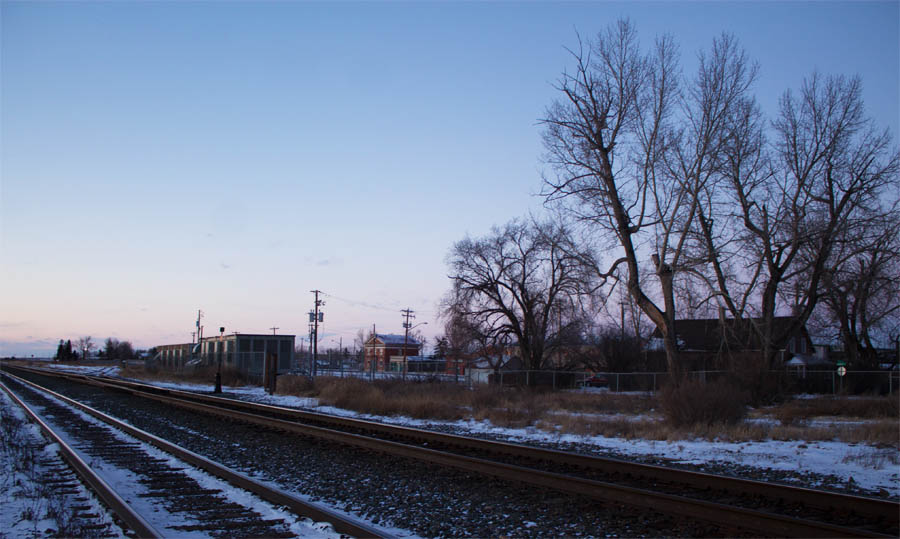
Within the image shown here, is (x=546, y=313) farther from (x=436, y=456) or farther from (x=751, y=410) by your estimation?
(x=436, y=456)

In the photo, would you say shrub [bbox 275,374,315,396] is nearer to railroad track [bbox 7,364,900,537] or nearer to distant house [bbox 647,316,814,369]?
distant house [bbox 647,316,814,369]

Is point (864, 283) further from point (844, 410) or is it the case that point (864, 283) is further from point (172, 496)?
point (172, 496)

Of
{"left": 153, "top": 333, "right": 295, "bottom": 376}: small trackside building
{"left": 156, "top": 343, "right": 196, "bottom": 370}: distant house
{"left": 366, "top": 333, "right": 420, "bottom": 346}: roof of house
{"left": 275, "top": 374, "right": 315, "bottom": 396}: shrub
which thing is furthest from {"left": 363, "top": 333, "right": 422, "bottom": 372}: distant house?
{"left": 275, "top": 374, "right": 315, "bottom": 396}: shrub

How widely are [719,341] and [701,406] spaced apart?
24.1 meters

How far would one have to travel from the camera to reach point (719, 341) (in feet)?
127

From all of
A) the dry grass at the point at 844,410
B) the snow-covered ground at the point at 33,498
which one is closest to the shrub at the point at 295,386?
the snow-covered ground at the point at 33,498

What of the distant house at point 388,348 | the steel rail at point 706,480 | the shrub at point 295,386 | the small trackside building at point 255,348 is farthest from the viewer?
the distant house at point 388,348

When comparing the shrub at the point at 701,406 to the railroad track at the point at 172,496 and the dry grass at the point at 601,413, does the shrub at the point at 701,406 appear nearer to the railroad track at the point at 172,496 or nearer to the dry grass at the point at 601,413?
the dry grass at the point at 601,413

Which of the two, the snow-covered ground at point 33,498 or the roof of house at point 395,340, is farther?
the roof of house at point 395,340

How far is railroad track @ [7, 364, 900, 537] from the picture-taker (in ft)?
22.0

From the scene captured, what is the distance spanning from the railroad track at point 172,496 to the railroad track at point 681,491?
3210mm

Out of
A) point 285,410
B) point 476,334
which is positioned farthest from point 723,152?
point 476,334

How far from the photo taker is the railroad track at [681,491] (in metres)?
6.70

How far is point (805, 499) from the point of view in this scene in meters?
7.76
